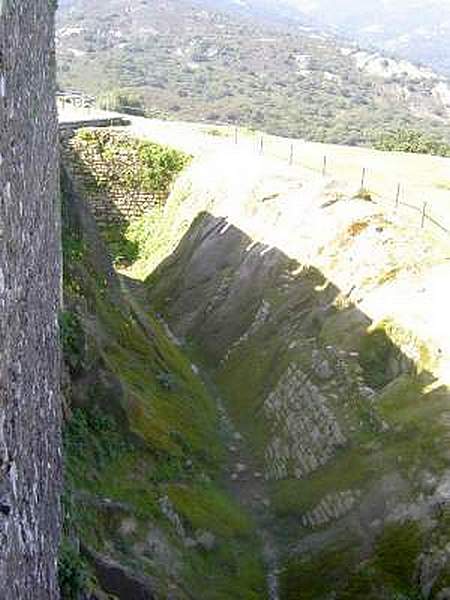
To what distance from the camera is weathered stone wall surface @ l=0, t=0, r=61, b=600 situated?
7.32 metres

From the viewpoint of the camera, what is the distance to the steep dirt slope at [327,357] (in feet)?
58.9

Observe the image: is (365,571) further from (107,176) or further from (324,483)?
(107,176)

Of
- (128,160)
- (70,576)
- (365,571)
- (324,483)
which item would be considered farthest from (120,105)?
(70,576)

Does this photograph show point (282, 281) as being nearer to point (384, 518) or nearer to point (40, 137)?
point (384, 518)

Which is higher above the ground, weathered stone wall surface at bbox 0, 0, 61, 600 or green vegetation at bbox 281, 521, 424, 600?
weathered stone wall surface at bbox 0, 0, 61, 600

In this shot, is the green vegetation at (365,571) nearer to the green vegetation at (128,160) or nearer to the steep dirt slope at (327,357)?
the steep dirt slope at (327,357)

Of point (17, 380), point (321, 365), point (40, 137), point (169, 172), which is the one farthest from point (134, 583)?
point (169, 172)

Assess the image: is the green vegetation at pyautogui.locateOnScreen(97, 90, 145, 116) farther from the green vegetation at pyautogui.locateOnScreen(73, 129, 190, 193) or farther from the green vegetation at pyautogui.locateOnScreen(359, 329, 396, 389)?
the green vegetation at pyautogui.locateOnScreen(359, 329, 396, 389)

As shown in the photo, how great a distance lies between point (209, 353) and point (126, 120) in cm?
2461

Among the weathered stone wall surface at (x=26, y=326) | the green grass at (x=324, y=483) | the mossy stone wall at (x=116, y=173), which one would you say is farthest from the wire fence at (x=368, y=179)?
the weathered stone wall surface at (x=26, y=326)

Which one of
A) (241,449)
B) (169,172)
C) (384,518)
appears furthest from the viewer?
(169,172)

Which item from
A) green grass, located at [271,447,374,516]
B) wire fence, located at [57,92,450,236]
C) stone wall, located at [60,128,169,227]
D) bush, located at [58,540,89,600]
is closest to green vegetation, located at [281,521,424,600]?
green grass, located at [271,447,374,516]

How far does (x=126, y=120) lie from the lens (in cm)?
5156

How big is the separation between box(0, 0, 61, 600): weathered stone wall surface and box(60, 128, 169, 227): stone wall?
102 feet
